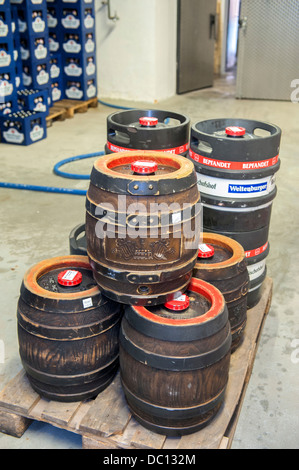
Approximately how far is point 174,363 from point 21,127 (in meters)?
5.21

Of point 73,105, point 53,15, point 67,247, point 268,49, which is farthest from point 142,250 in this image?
point 268,49

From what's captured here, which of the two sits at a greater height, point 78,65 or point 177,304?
point 78,65

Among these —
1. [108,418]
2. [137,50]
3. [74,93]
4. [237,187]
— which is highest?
[137,50]

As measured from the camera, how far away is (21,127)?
645 centimetres

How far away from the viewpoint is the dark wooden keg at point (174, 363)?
1.94 m

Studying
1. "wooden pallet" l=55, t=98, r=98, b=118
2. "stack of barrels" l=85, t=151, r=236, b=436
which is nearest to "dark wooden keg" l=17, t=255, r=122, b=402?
"stack of barrels" l=85, t=151, r=236, b=436

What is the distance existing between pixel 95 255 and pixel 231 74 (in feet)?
34.0

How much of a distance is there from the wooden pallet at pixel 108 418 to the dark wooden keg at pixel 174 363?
0.16ft

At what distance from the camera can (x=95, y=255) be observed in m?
2.10

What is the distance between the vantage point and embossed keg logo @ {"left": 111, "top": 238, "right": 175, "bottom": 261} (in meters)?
1.97

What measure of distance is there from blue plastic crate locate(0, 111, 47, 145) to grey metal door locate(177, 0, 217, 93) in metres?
3.60

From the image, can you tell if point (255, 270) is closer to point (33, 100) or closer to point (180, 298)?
point (180, 298)

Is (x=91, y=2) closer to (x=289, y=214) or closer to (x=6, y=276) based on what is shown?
(x=289, y=214)

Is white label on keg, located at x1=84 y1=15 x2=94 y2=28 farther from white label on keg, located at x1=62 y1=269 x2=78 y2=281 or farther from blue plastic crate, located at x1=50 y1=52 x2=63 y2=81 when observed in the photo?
white label on keg, located at x1=62 y1=269 x2=78 y2=281
